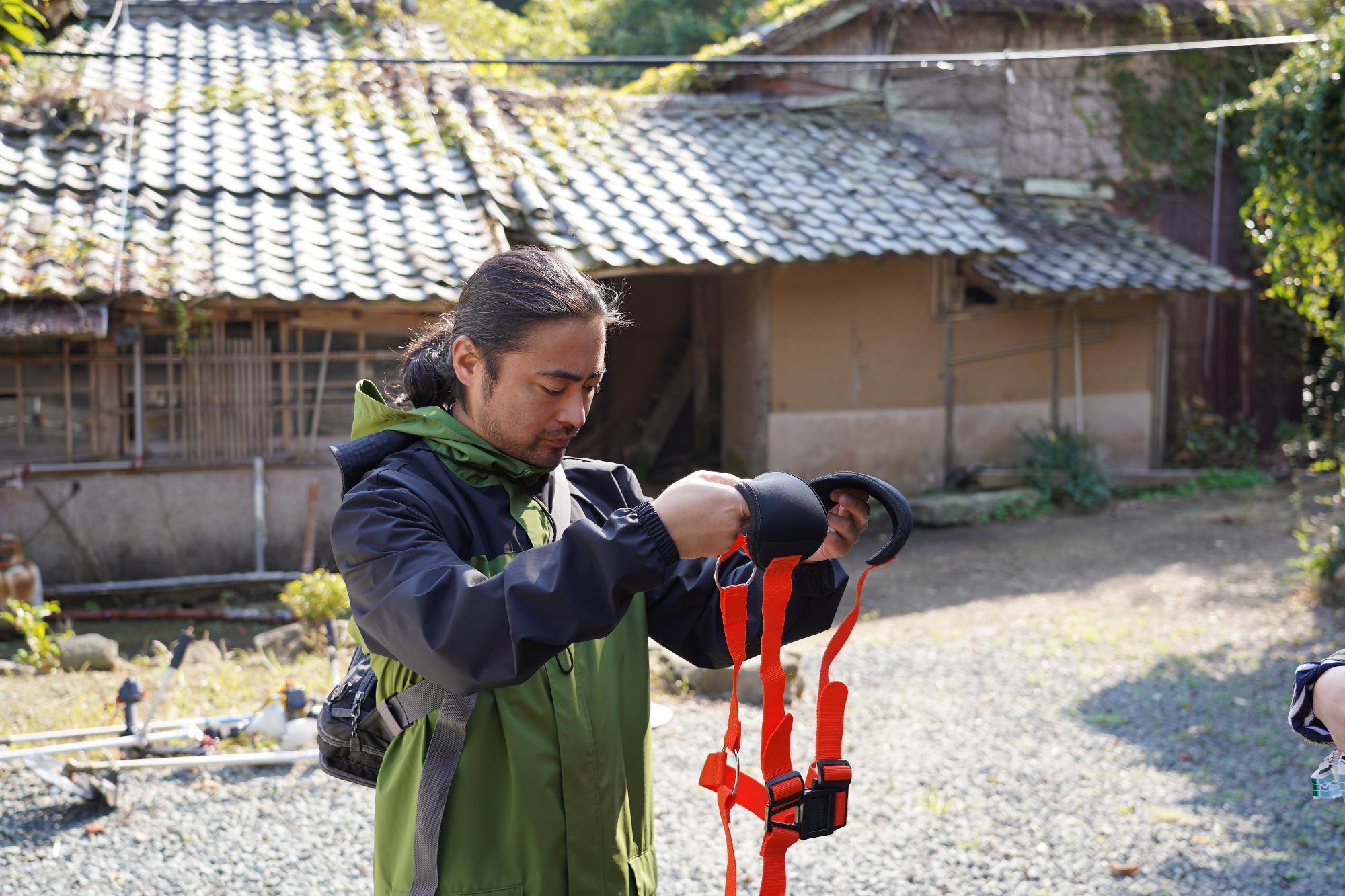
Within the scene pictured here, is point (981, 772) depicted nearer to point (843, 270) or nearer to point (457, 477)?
point (457, 477)

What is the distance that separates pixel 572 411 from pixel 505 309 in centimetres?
20

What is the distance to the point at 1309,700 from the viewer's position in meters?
2.08

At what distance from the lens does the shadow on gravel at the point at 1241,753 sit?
402 centimetres

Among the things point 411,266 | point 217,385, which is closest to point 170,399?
point 217,385

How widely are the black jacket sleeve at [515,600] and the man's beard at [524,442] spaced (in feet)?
0.99

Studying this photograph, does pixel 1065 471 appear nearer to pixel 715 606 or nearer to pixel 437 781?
pixel 715 606

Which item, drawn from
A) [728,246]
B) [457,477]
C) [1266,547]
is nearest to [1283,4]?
[1266,547]

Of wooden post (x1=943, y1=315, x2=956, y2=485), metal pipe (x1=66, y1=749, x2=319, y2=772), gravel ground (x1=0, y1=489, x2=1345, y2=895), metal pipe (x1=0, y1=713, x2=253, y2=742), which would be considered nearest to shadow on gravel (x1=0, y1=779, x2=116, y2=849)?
gravel ground (x1=0, y1=489, x2=1345, y2=895)

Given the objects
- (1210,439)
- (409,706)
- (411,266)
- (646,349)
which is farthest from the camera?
(646,349)

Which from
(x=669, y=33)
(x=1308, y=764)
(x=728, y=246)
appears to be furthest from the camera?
(x=669, y=33)

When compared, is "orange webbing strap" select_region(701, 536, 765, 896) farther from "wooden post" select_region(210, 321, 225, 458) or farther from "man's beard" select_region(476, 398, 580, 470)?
"wooden post" select_region(210, 321, 225, 458)

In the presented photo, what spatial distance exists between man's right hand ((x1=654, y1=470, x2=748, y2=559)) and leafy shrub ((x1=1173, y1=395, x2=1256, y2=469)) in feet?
40.5

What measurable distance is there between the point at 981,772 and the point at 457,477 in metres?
3.75

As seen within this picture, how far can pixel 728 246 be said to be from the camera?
9078 mm
